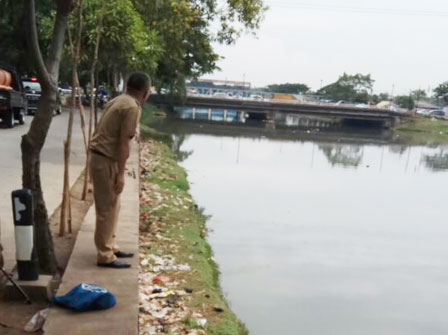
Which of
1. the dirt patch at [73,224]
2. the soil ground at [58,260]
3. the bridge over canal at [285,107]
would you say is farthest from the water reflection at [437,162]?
the bridge over canal at [285,107]

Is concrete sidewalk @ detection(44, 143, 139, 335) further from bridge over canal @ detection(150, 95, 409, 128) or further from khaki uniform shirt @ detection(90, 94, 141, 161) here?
bridge over canal @ detection(150, 95, 409, 128)

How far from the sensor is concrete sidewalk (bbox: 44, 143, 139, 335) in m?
3.41

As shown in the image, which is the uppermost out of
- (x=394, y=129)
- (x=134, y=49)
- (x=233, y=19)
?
(x=233, y=19)

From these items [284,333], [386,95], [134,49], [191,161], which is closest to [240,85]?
A: [386,95]

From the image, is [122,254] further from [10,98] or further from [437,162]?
[437,162]

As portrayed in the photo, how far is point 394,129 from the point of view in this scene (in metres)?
58.2

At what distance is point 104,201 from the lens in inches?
173

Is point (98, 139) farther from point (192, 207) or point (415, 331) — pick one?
point (192, 207)

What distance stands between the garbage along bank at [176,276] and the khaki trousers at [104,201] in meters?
0.64

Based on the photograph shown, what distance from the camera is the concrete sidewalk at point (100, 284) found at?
341cm

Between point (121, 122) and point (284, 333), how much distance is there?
133 inches

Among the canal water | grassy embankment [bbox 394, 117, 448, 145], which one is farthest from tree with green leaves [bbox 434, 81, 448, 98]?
the canal water

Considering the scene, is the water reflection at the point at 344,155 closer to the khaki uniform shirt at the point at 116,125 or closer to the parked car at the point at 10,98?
the parked car at the point at 10,98

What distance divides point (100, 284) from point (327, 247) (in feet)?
20.1
